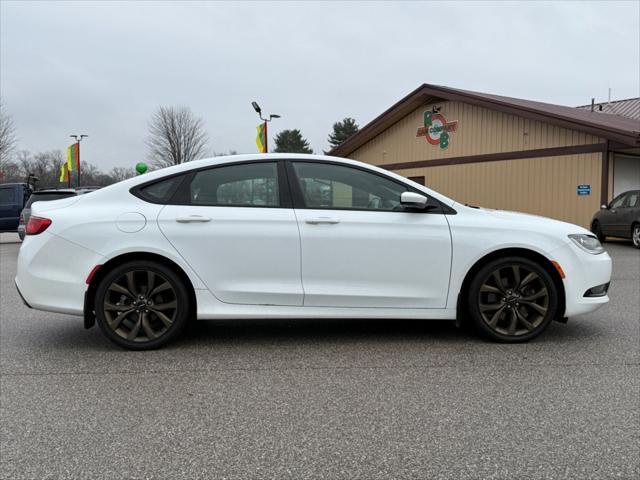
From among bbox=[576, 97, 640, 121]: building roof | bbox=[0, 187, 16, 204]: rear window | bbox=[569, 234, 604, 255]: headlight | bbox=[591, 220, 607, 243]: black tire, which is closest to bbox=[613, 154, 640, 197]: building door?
bbox=[591, 220, 607, 243]: black tire

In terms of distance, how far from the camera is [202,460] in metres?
2.58

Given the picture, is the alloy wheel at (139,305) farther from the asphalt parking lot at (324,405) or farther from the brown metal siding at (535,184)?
the brown metal siding at (535,184)

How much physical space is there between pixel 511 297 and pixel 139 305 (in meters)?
3.01

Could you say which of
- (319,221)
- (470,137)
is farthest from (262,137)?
(319,221)

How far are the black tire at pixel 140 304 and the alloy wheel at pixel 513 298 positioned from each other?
2.45 metres

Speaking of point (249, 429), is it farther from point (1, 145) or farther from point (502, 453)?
point (1, 145)

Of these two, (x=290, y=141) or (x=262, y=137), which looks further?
(x=290, y=141)

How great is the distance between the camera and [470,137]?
20.5 m

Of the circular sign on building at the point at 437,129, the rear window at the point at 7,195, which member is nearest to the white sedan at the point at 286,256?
the rear window at the point at 7,195

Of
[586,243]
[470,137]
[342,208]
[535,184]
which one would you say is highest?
[470,137]

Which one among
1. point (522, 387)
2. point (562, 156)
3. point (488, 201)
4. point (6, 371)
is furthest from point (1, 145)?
point (522, 387)

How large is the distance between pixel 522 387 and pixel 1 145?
39.4 metres

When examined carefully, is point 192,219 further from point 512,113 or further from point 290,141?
point 290,141

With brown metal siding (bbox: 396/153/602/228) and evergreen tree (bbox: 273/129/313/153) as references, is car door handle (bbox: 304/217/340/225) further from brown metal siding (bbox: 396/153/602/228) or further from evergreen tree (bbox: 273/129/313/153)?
evergreen tree (bbox: 273/129/313/153)
